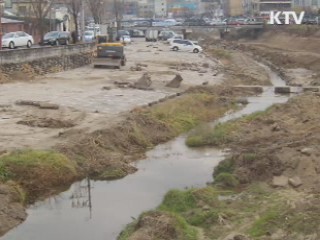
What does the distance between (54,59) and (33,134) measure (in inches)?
950

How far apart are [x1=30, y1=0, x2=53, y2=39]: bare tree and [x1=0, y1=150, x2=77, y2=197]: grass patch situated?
4646cm

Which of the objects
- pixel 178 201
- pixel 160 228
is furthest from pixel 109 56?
pixel 160 228

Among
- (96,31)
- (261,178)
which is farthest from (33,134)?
(96,31)

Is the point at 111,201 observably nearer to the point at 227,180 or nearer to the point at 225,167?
the point at 227,180

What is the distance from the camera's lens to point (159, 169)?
65.7 feet

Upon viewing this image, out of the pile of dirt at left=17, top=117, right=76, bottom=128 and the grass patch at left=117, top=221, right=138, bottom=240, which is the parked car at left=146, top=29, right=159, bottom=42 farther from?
the grass patch at left=117, top=221, right=138, bottom=240

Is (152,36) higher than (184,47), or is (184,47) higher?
(184,47)

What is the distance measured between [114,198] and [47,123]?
802 centimetres

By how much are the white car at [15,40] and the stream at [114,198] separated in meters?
26.9

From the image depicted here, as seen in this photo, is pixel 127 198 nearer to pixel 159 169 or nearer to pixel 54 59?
pixel 159 169

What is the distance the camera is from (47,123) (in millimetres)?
24000

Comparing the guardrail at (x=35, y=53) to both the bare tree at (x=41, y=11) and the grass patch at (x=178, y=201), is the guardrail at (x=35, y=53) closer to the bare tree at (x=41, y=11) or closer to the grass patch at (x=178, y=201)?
the bare tree at (x=41, y=11)

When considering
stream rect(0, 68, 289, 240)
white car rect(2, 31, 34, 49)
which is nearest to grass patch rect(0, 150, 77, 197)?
stream rect(0, 68, 289, 240)

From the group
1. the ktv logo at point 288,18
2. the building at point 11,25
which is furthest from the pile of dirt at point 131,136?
the ktv logo at point 288,18
